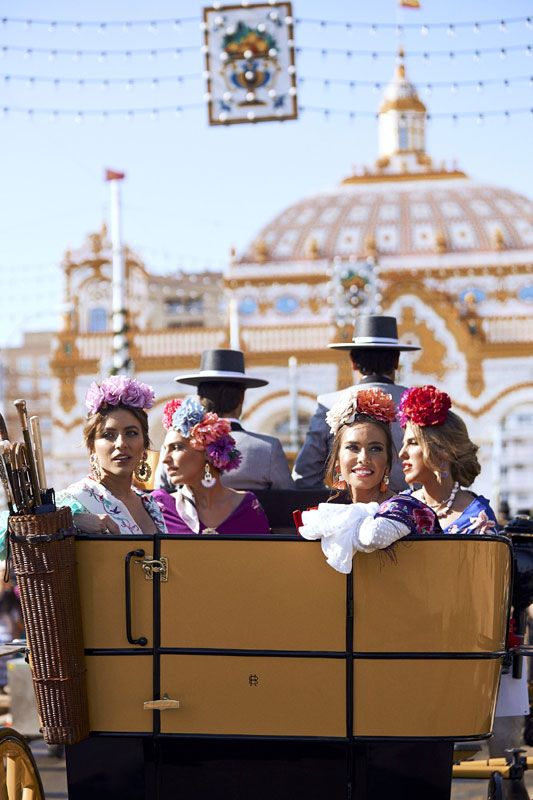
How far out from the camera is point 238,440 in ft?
21.8

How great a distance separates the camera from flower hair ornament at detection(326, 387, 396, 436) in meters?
4.62

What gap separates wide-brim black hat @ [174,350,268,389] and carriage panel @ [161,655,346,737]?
113 inches

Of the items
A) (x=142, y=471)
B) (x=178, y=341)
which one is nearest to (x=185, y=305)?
(x=178, y=341)

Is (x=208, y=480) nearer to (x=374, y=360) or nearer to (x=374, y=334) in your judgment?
(x=374, y=360)

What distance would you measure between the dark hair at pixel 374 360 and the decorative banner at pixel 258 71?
659cm

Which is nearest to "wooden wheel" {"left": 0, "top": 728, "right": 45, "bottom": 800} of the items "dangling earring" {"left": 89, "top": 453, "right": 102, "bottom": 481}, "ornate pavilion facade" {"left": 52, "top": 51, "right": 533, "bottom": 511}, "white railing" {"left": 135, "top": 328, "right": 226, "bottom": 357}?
"dangling earring" {"left": 89, "top": 453, "right": 102, "bottom": 481}

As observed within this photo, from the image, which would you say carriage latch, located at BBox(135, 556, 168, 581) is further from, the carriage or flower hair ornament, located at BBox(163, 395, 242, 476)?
flower hair ornament, located at BBox(163, 395, 242, 476)

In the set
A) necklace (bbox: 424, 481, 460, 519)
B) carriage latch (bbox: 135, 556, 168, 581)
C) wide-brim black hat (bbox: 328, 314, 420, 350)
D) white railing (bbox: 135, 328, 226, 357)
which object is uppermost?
wide-brim black hat (bbox: 328, 314, 420, 350)

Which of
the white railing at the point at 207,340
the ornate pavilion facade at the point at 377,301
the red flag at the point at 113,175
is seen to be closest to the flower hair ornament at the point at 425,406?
the red flag at the point at 113,175

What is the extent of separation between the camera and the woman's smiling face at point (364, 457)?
182 inches

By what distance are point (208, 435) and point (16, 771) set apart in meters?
1.41

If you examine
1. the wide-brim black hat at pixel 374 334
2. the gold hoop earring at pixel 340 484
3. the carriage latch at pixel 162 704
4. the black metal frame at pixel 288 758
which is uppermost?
the wide-brim black hat at pixel 374 334

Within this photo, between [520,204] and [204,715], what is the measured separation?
7087cm

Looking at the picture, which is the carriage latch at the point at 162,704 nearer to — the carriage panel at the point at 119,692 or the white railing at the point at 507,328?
the carriage panel at the point at 119,692
